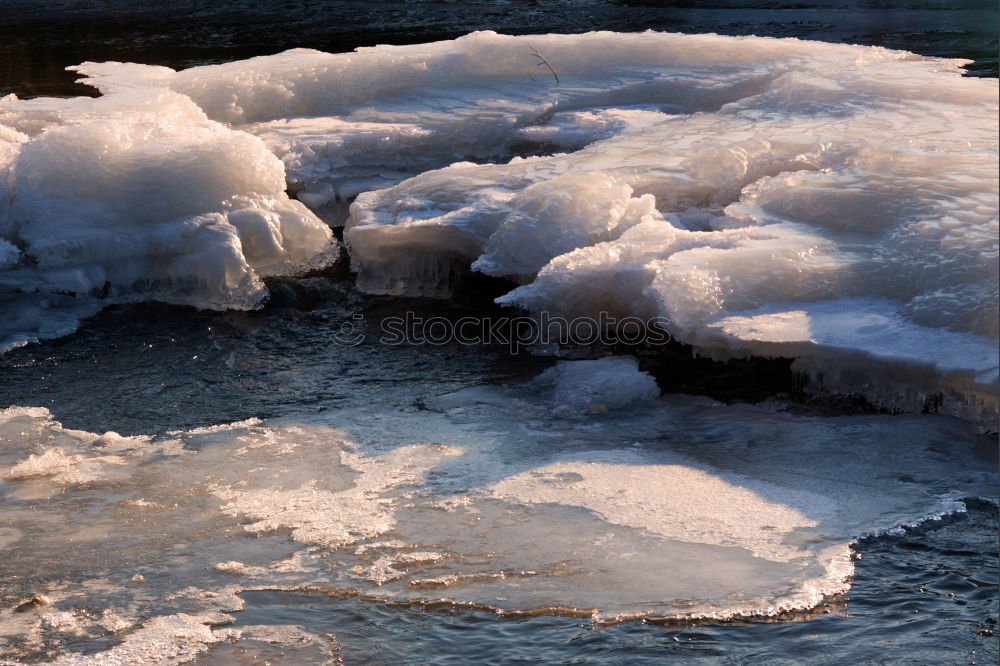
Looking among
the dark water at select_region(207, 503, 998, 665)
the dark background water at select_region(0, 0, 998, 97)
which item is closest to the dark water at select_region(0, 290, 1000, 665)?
the dark water at select_region(207, 503, 998, 665)

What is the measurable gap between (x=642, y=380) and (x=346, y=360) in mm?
1385

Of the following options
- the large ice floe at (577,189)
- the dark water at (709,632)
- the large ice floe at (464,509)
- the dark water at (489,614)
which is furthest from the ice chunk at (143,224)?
the dark water at (709,632)

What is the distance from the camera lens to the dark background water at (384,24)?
34.8 feet

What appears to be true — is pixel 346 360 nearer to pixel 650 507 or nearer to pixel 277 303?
pixel 277 303

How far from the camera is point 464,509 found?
144 inches

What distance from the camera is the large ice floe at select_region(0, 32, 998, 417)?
4.37m

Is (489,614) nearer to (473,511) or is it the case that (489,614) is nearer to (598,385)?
(473,511)

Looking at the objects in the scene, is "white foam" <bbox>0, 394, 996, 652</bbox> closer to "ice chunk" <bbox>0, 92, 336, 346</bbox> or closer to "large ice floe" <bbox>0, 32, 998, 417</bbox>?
"large ice floe" <bbox>0, 32, 998, 417</bbox>

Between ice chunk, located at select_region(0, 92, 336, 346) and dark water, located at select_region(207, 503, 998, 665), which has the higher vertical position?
ice chunk, located at select_region(0, 92, 336, 346)

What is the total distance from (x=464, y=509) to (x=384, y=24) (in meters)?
9.84

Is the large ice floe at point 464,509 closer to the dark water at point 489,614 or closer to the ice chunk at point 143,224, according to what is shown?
the dark water at point 489,614

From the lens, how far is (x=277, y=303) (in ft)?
18.6

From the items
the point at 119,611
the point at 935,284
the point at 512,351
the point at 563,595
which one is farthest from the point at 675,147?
the point at 119,611

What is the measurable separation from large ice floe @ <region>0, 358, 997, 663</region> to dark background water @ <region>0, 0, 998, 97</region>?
6351mm
